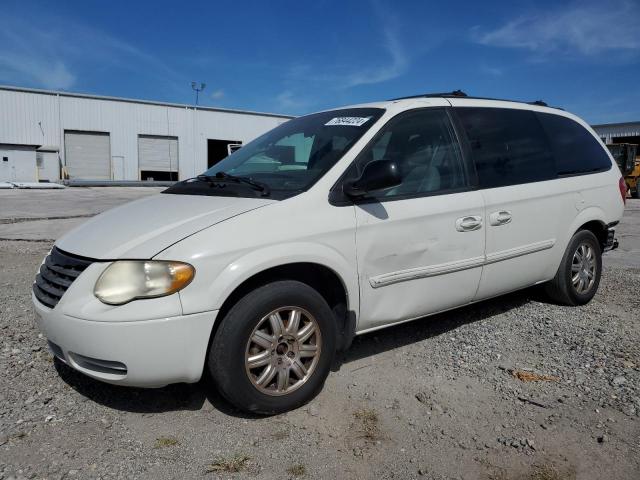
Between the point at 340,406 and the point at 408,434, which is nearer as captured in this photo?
the point at 408,434

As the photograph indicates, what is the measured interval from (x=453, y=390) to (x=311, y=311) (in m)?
1.05

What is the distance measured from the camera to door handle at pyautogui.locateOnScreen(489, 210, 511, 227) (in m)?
3.78

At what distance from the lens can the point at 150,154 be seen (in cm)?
3644

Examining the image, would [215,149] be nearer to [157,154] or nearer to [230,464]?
[157,154]

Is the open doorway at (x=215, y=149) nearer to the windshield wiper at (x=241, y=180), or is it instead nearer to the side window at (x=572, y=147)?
the side window at (x=572, y=147)

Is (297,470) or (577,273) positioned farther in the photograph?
(577,273)

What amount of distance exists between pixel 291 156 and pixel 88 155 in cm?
3422

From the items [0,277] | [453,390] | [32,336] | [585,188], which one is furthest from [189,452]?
[0,277]

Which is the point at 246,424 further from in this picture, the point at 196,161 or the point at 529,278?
the point at 196,161

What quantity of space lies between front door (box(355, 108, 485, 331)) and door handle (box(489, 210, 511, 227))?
0.45 ft

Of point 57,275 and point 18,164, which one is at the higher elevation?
point 18,164

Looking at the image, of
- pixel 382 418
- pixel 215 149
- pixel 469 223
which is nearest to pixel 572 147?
pixel 469 223

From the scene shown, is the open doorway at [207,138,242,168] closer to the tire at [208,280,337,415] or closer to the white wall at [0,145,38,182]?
the white wall at [0,145,38,182]

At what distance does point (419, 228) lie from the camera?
333cm
